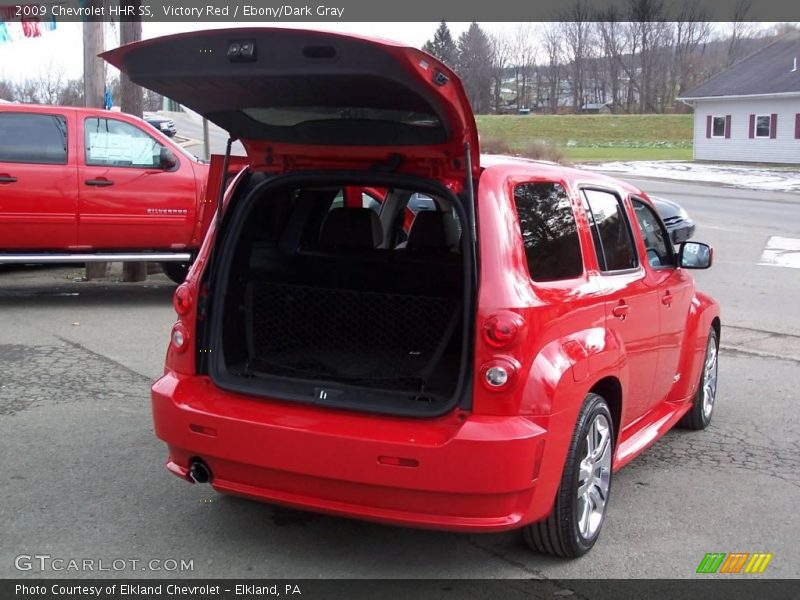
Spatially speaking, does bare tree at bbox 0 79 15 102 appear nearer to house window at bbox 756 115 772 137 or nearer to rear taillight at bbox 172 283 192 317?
house window at bbox 756 115 772 137

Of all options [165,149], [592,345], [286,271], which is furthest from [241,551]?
[165,149]

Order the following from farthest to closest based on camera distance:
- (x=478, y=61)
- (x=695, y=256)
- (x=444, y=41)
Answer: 1. (x=478, y=61)
2. (x=444, y=41)
3. (x=695, y=256)

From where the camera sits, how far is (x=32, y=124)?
958 cm

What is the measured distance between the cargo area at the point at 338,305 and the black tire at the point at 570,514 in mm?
584

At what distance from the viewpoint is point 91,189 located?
9.66 metres

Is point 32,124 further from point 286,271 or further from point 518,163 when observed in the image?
point 518,163

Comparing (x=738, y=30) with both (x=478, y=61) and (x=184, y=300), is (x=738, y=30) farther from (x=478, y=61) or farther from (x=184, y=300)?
(x=184, y=300)

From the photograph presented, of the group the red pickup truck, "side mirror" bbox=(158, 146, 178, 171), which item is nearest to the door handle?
the red pickup truck

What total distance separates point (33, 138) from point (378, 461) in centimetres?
740

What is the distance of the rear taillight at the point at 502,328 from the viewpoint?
11.8 ft

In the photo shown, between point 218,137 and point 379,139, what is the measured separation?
150ft

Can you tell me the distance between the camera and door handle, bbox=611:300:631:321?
441 cm

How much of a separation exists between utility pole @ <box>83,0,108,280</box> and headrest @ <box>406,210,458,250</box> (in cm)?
799

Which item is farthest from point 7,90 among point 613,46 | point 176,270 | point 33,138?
→ point 613,46
